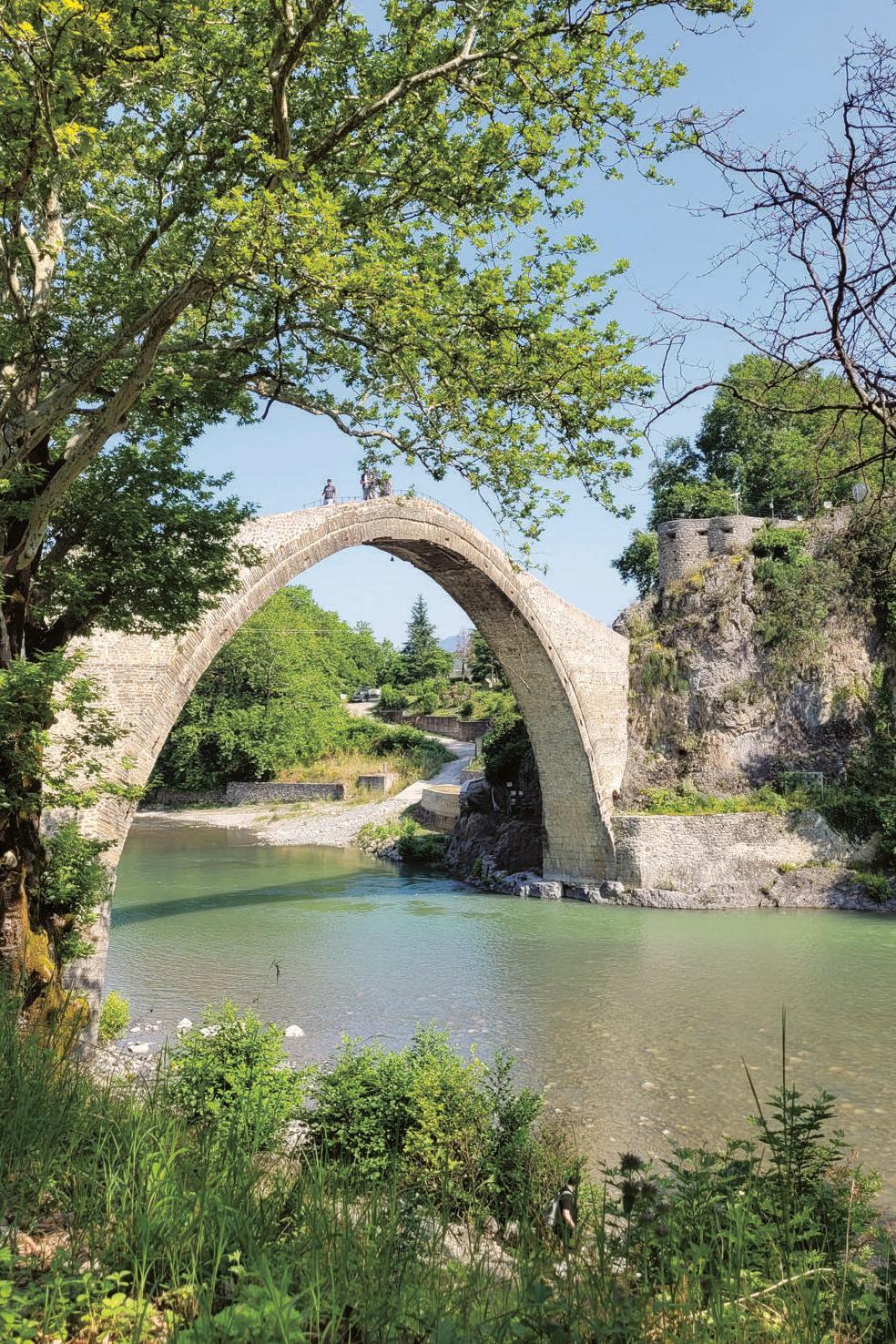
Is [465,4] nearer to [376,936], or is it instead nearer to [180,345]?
[180,345]

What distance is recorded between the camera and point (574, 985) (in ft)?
36.8

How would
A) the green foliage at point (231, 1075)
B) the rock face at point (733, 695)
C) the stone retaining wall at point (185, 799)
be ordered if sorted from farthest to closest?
the stone retaining wall at point (185, 799) → the rock face at point (733, 695) → the green foliage at point (231, 1075)

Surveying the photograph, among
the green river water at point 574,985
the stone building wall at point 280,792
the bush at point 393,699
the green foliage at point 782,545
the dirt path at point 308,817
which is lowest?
the green river water at point 574,985

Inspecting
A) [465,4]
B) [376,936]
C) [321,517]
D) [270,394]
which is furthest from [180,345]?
[376,936]

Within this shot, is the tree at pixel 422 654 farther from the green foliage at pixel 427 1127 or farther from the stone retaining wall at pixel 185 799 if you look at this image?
the green foliage at pixel 427 1127

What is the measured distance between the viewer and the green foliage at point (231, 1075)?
4.61 metres

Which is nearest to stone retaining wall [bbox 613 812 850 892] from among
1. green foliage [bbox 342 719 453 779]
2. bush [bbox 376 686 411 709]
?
green foliage [bbox 342 719 453 779]

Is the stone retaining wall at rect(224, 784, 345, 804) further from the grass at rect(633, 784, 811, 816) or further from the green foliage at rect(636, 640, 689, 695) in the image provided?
the grass at rect(633, 784, 811, 816)

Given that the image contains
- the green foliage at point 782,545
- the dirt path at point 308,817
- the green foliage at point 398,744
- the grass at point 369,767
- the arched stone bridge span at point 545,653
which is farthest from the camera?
the green foliage at point 398,744

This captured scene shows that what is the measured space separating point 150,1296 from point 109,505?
568 centimetres

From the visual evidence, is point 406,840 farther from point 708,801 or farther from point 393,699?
point 393,699

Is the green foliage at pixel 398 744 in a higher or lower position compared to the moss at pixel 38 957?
higher

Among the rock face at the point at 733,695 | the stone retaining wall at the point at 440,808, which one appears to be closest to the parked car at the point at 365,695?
the stone retaining wall at the point at 440,808

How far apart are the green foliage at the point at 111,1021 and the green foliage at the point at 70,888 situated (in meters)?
2.02
